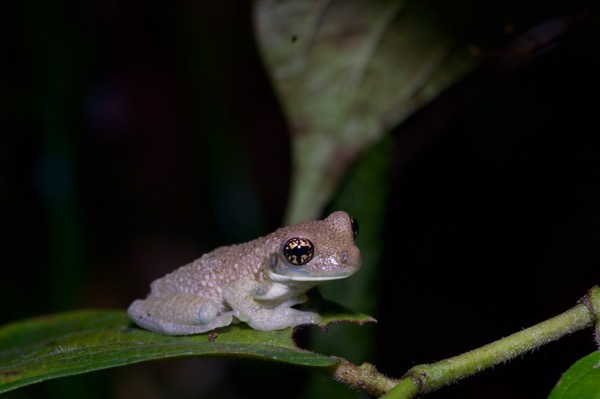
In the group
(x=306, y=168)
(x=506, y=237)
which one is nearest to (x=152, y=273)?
(x=506, y=237)

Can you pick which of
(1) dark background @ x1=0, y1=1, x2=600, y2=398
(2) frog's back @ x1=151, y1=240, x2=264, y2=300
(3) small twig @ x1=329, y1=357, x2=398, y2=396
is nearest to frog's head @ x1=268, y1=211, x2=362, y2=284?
(2) frog's back @ x1=151, y1=240, x2=264, y2=300

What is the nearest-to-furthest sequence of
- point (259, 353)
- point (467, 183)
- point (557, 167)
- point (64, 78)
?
point (259, 353) < point (557, 167) < point (467, 183) < point (64, 78)

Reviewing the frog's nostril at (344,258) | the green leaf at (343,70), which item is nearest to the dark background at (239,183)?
the green leaf at (343,70)

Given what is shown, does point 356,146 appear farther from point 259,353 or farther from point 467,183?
point 467,183

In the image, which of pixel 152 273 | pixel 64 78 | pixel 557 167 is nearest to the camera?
pixel 557 167

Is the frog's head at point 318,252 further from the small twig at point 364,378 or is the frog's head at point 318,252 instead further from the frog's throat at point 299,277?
the small twig at point 364,378

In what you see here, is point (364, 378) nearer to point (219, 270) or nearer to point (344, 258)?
point (344, 258)

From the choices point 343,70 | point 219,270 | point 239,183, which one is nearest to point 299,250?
point 219,270
